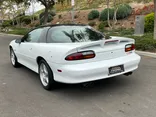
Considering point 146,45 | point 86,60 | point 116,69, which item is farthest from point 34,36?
point 146,45

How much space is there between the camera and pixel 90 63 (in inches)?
157

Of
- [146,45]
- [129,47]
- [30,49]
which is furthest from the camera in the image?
[146,45]

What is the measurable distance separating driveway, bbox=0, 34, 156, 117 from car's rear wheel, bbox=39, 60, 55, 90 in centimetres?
14

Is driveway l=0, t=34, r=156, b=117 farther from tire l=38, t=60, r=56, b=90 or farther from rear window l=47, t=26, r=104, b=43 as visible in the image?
rear window l=47, t=26, r=104, b=43

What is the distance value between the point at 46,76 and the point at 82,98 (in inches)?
39.4

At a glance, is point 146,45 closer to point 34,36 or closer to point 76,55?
point 34,36

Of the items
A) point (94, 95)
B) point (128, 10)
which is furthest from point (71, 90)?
point (128, 10)

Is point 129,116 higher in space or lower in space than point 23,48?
lower

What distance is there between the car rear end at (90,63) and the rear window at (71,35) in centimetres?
38

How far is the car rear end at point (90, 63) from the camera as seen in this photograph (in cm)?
389

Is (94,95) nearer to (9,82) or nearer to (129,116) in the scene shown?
(129,116)

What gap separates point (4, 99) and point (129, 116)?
8.02ft

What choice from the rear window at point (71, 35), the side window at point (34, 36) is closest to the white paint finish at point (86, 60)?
the rear window at point (71, 35)

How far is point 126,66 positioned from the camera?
4.32 m
